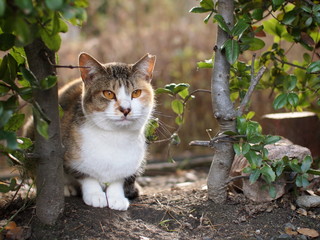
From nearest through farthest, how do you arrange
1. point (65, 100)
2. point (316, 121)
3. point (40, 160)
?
point (40, 160) < point (65, 100) < point (316, 121)

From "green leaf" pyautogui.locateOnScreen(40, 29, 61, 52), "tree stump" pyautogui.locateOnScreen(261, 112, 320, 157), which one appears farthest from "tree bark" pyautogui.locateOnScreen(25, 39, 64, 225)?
"tree stump" pyautogui.locateOnScreen(261, 112, 320, 157)

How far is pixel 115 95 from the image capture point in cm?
203

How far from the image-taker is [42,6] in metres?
1.17

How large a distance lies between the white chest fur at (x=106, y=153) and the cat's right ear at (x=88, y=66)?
256mm

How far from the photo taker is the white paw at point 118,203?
2016 millimetres

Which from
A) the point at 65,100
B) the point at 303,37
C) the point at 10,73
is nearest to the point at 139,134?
the point at 65,100

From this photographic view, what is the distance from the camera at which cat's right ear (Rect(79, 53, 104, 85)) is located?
6.61 ft

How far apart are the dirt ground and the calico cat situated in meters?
0.14

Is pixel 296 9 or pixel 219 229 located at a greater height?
pixel 296 9

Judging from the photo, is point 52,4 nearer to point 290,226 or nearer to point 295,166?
point 295,166

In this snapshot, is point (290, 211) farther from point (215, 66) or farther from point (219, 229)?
point (215, 66)

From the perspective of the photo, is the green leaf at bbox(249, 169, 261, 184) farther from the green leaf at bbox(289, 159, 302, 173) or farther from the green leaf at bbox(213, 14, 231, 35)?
the green leaf at bbox(213, 14, 231, 35)

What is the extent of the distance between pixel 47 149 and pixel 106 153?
45cm

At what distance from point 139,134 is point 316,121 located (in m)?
1.29
